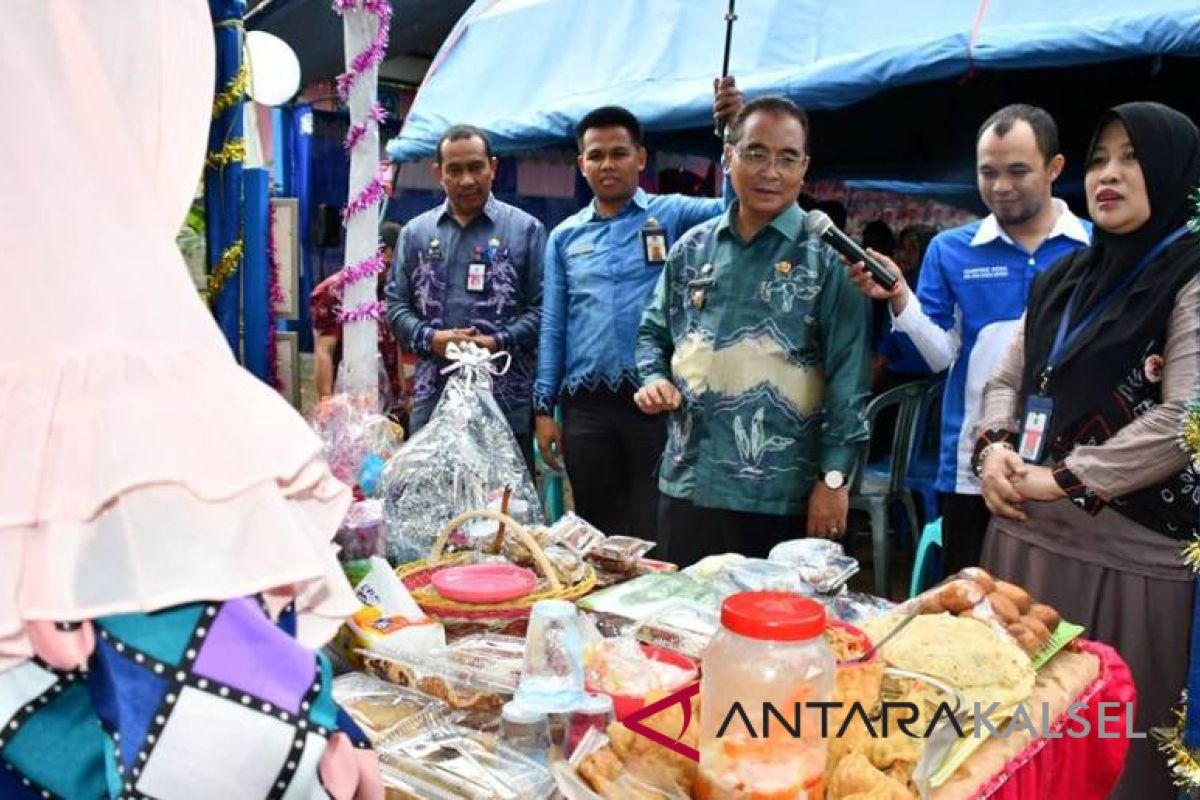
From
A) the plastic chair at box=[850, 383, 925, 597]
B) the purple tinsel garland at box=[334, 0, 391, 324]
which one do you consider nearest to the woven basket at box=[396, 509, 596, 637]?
the purple tinsel garland at box=[334, 0, 391, 324]

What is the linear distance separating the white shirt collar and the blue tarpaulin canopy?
1.05 metres

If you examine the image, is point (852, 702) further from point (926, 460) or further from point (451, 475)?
point (926, 460)

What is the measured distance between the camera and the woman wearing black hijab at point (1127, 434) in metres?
1.95

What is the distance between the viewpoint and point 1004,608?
148 centimetres

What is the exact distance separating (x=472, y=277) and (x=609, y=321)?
644mm

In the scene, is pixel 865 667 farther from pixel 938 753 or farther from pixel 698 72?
pixel 698 72

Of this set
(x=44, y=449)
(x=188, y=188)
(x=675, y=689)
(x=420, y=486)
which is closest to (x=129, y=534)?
(x=44, y=449)

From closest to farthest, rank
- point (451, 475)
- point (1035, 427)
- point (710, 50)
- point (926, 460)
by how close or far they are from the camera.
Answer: point (451, 475) → point (1035, 427) → point (926, 460) → point (710, 50)

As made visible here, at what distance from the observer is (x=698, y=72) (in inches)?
195

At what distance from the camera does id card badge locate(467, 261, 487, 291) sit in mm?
3590

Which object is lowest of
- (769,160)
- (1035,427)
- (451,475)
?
(451,475)

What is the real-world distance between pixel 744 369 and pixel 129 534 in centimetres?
183

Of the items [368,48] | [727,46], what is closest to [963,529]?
[727,46]

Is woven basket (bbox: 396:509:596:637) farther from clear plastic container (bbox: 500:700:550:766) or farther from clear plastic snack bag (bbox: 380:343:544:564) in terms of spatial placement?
clear plastic container (bbox: 500:700:550:766)
